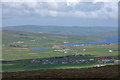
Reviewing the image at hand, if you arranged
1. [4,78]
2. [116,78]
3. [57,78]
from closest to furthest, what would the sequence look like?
[116,78]
[57,78]
[4,78]

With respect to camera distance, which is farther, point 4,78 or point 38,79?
point 4,78

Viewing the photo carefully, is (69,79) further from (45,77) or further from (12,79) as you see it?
(12,79)

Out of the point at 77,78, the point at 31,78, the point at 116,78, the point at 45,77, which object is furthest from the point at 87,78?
the point at 31,78

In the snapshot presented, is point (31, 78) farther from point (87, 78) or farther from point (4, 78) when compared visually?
point (87, 78)

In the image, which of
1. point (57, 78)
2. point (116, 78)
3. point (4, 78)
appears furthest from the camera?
point (4, 78)

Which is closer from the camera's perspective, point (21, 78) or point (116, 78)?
point (116, 78)

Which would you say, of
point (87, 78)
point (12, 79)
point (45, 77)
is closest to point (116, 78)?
point (87, 78)

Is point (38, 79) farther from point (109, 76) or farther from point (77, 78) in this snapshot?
point (109, 76)

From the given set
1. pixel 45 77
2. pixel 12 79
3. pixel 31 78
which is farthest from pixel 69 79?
pixel 12 79
